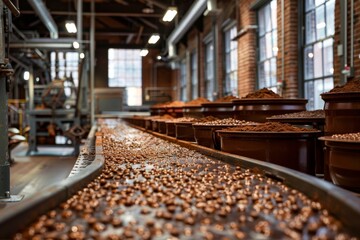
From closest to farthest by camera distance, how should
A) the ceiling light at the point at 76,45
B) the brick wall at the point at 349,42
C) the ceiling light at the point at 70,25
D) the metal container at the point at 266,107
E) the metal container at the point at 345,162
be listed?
the metal container at the point at 345,162
the metal container at the point at 266,107
the brick wall at the point at 349,42
the ceiling light at the point at 70,25
the ceiling light at the point at 76,45

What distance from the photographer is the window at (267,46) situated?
830 centimetres

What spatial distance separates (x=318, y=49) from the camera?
22.4 feet

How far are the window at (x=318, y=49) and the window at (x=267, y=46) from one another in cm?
99

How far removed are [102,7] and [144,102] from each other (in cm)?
692

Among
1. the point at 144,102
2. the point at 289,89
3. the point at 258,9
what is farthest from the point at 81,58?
the point at 144,102

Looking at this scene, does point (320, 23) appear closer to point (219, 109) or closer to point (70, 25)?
point (219, 109)

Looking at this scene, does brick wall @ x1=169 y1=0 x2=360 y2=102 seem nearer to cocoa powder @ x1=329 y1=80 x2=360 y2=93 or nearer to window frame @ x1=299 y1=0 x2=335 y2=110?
window frame @ x1=299 y1=0 x2=335 y2=110

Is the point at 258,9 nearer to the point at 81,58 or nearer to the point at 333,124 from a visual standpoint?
the point at 81,58

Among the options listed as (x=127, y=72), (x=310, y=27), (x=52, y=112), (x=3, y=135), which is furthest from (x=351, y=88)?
(x=127, y=72)

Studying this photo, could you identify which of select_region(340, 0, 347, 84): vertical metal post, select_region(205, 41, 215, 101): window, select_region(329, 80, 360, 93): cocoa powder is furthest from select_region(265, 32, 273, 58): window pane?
select_region(329, 80, 360, 93): cocoa powder

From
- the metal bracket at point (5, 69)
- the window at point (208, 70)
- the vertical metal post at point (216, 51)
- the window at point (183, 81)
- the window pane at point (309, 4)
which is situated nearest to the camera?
the metal bracket at point (5, 69)

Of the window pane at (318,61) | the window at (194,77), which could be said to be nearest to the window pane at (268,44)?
the window pane at (318,61)

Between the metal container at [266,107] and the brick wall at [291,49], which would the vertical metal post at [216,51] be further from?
the metal container at [266,107]

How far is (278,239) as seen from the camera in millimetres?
1263
